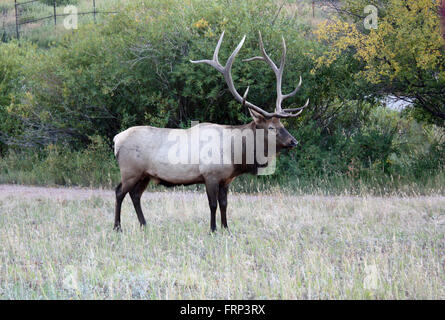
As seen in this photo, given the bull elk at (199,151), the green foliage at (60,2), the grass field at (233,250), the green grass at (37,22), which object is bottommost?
the grass field at (233,250)

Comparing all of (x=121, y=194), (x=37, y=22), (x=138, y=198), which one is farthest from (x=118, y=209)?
(x=37, y=22)

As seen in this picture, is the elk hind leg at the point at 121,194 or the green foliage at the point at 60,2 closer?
the elk hind leg at the point at 121,194

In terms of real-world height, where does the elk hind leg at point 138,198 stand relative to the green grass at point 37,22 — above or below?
below

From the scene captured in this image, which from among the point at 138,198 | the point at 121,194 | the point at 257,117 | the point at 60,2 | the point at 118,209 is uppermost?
the point at 60,2

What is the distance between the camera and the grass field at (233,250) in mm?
5766

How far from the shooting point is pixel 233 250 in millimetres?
7438

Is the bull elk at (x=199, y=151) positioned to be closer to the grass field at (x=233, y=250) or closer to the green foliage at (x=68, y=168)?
the grass field at (x=233, y=250)

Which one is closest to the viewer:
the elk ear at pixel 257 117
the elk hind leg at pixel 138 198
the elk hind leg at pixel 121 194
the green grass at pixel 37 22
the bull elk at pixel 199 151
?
the bull elk at pixel 199 151

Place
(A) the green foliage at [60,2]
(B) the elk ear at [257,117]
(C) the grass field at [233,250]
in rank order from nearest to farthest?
(C) the grass field at [233,250], (B) the elk ear at [257,117], (A) the green foliage at [60,2]

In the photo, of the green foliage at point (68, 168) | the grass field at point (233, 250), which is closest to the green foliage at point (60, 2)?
the green foliage at point (68, 168)

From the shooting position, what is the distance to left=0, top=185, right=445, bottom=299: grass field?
227 inches

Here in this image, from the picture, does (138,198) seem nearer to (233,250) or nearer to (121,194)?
(121,194)

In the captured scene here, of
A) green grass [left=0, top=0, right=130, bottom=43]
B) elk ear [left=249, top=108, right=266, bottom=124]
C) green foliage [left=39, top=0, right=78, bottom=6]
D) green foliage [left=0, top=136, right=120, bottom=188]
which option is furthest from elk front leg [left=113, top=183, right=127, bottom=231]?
green foliage [left=39, top=0, right=78, bottom=6]

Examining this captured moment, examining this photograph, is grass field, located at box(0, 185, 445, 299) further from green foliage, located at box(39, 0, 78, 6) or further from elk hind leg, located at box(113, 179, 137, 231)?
green foliage, located at box(39, 0, 78, 6)
